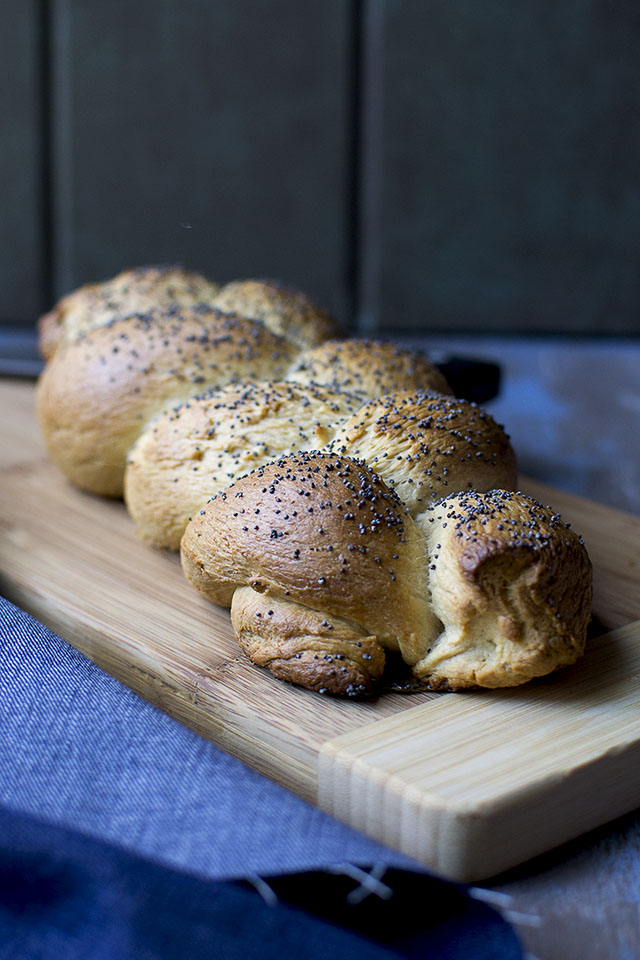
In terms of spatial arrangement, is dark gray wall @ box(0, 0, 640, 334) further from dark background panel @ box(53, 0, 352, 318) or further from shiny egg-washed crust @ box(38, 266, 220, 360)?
shiny egg-washed crust @ box(38, 266, 220, 360)

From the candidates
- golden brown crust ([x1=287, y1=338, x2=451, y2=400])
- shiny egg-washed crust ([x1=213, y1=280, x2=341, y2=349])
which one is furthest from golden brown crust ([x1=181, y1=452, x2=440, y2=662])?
shiny egg-washed crust ([x1=213, y1=280, x2=341, y2=349])

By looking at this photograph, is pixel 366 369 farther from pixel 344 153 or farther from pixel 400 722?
pixel 344 153

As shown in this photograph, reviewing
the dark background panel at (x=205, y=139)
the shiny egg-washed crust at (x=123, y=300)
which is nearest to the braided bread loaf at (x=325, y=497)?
the shiny egg-washed crust at (x=123, y=300)

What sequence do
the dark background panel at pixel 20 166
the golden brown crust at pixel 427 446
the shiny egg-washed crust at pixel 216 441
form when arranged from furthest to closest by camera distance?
the dark background panel at pixel 20 166, the shiny egg-washed crust at pixel 216 441, the golden brown crust at pixel 427 446

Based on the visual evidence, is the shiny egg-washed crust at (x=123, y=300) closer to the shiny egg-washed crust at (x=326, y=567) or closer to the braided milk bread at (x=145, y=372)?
the braided milk bread at (x=145, y=372)

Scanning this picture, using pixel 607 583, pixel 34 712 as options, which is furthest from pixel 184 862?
pixel 607 583

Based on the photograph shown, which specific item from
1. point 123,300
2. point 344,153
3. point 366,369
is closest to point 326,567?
point 366,369

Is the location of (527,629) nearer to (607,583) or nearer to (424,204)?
(607,583)
